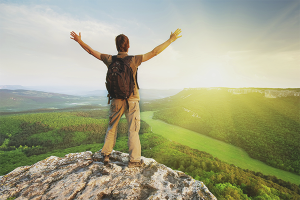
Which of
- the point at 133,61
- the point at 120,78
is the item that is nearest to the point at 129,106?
the point at 120,78

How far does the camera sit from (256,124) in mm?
44344

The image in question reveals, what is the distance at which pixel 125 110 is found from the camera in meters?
3.36

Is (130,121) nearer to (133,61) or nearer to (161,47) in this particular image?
(133,61)

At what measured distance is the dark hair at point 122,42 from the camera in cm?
322

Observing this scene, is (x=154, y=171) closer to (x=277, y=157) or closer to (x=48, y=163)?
(x=48, y=163)

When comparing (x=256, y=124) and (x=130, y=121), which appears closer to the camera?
(x=130, y=121)

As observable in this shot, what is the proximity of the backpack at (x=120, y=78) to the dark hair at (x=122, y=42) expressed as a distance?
0.36m

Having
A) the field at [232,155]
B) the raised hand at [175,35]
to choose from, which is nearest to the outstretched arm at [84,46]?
the raised hand at [175,35]

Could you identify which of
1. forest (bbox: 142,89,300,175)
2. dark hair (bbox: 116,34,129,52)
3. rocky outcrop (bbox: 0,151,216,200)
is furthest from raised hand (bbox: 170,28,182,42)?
forest (bbox: 142,89,300,175)

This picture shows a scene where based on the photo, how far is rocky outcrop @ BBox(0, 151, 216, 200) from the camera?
2.48 metres

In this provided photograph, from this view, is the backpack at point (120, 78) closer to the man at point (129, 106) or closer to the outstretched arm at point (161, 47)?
the man at point (129, 106)

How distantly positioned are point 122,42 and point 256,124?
58.1 m

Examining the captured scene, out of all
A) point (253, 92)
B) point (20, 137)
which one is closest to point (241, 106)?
point (253, 92)

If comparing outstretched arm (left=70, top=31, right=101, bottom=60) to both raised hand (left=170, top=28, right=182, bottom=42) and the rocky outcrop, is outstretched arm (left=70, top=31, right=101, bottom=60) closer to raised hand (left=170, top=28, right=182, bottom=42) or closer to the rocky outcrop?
raised hand (left=170, top=28, right=182, bottom=42)
